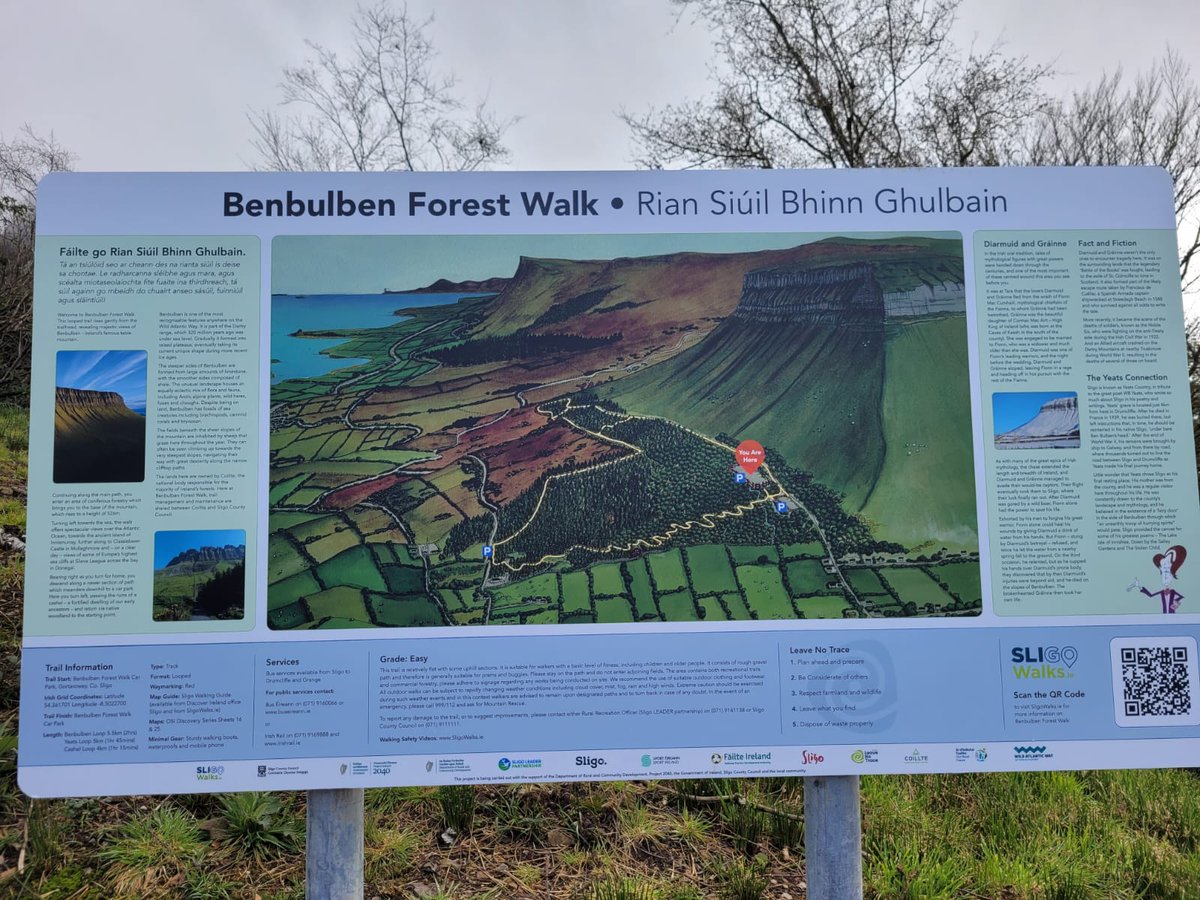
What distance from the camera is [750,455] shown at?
112 inches

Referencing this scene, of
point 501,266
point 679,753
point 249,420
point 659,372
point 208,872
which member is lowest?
point 208,872

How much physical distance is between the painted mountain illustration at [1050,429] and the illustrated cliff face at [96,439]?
3165 mm

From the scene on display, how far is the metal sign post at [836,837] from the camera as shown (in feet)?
9.50

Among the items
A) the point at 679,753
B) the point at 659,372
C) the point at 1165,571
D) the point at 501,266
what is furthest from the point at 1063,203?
the point at 679,753

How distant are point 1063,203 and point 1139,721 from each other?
199cm

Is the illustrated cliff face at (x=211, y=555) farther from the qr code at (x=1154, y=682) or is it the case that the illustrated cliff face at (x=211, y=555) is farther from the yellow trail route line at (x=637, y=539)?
the qr code at (x=1154, y=682)

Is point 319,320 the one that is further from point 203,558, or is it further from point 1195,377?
point 1195,377

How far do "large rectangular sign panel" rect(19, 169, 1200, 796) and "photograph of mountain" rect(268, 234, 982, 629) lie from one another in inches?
0.5

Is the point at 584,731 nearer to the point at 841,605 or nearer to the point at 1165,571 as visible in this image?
the point at 841,605

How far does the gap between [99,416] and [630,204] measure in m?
2.09

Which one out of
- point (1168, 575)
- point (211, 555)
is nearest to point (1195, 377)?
point (1168, 575)

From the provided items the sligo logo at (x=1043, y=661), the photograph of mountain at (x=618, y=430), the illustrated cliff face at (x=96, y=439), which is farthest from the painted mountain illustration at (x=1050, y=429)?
the illustrated cliff face at (x=96, y=439)

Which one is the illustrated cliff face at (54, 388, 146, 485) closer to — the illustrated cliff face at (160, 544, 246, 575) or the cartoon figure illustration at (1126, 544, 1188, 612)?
the illustrated cliff face at (160, 544, 246, 575)

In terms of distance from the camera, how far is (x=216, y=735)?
2.64 metres
